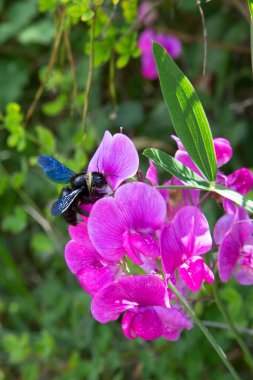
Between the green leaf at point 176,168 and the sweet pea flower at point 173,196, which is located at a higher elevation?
the green leaf at point 176,168

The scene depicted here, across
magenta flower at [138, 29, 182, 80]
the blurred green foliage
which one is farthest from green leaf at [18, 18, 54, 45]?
magenta flower at [138, 29, 182, 80]

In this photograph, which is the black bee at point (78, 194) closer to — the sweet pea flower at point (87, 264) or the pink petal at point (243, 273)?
the sweet pea flower at point (87, 264)

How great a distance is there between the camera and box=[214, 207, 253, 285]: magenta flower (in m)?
1.08

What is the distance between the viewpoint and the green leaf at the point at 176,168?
3.20 feet

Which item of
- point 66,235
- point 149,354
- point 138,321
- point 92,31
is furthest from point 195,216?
point 66,235

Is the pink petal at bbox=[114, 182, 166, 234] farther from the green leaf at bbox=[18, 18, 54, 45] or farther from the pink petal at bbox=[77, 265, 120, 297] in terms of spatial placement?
the green leaf at bbox=[18, 18, 54, 45]

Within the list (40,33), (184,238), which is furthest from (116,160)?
(40,33)

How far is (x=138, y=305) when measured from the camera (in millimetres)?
1047

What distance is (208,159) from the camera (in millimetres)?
1024

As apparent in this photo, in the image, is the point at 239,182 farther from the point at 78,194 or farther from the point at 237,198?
the point at 78,194

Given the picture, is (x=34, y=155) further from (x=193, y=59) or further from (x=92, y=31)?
(x=193, y=59)

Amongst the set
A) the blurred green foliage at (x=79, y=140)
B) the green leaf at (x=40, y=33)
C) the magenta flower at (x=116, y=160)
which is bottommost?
the blurred green foliage at (x=79, y=140)

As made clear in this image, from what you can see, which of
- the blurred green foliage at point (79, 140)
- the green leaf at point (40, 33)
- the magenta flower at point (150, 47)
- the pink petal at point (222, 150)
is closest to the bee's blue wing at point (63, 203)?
the pink petal at point (222, 150)

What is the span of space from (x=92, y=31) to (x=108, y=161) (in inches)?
19.4
